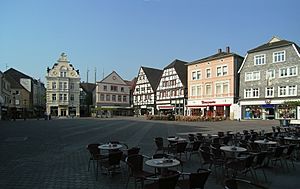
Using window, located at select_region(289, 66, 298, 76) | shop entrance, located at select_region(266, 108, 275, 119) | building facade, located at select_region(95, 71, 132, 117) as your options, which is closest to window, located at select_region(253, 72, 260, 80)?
window, located at select_region(289, 66, 298, 76)

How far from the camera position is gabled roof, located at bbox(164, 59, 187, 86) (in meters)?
59.7

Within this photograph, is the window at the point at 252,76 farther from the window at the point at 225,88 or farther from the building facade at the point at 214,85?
the window at the point at 225,88

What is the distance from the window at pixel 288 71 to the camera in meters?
39.6

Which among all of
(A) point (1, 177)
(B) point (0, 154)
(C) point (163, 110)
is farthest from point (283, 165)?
(C) point (163, 110)

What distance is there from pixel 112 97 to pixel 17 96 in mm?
23583

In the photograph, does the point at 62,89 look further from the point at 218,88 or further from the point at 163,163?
the point at 163,163

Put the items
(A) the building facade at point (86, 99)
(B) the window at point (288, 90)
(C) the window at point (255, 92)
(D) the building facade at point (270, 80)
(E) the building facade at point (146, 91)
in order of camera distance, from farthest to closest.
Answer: (A) the building facade at point (86, 99) < (E) the building facade at point (146, 91) < (C) the window at point (255, 92) < (D) the building facade at point (270, 80) < (B) the window at point (288, 90)

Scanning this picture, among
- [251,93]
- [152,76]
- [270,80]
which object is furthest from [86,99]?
[270,80]

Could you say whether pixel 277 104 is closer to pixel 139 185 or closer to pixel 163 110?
pixel 163 110

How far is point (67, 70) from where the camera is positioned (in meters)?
71.6

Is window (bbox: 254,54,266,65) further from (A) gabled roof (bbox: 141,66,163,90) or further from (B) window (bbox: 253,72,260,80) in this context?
(A) gabled roof (bbox: 141,66,163,90)

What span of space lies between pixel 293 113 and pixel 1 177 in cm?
4121

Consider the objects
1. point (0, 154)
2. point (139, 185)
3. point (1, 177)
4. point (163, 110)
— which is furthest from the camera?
point (163, 110)

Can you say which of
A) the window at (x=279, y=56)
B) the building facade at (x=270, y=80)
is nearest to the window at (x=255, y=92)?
the building facade at (x=270, y=80)
